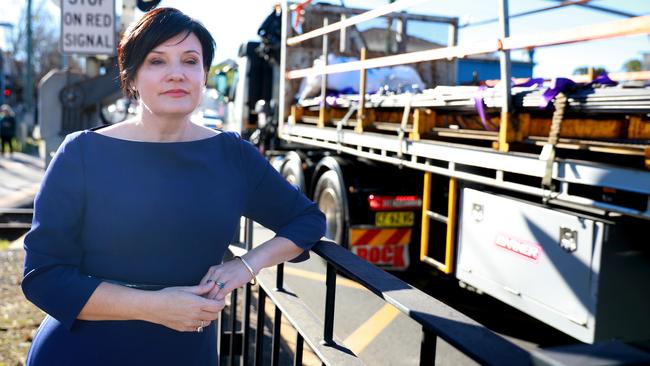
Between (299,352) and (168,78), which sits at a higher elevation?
(168,78)

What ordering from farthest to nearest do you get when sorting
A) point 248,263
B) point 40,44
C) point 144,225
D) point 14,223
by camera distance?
point 40,44 < point 14,223 < point 248,263 < point 144,225

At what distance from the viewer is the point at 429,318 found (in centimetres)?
138

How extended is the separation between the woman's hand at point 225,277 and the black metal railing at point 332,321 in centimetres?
29

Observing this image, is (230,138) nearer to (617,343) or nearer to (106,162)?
(106,162)

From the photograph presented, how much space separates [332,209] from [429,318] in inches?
194

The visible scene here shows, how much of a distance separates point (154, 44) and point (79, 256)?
0.59m

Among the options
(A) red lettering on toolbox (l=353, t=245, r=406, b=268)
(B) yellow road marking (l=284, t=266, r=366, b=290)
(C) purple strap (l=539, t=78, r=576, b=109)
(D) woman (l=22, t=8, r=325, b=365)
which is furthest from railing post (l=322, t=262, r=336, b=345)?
(B) yellow road marking (l=284, t=266, r=366, b=290)

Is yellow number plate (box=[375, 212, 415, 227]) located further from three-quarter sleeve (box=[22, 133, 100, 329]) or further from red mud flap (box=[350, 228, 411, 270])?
three-quarter sleeve (box=[22, 133, 100, 329])

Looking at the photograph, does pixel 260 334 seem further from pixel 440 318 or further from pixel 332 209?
pixel 332 209

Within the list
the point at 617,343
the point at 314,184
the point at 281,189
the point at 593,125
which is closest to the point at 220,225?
the point at 281,189

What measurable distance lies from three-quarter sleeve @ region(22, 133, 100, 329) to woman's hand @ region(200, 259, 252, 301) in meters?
0.30

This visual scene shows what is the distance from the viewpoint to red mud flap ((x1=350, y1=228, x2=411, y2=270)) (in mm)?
5664

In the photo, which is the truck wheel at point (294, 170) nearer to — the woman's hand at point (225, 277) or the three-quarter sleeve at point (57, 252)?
the woman's hand at point (225, 277)

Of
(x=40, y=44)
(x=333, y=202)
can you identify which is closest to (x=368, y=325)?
(x=333, y=202)
